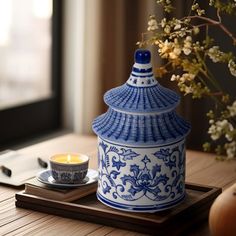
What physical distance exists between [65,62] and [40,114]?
22 centimetres

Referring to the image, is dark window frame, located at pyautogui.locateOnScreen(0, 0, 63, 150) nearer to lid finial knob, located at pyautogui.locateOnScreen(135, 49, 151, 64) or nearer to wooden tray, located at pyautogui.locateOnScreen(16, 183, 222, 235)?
wooden tray, located at pyautogui.locateOnScreen(16, 183, 222, 235)

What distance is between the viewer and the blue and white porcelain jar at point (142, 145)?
1494 millimetres

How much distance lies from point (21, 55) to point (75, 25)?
0.27 metres

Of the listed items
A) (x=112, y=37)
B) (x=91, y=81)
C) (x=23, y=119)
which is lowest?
(x=23, y=119)

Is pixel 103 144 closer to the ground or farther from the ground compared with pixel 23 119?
farther from the ground

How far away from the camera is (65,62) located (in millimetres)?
2766

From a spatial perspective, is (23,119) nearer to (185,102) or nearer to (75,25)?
(75,25)

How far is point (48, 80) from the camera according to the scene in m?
2.82

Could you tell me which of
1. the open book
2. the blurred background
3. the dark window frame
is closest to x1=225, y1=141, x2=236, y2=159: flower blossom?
the open book

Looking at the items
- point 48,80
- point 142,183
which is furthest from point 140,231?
point 48,80

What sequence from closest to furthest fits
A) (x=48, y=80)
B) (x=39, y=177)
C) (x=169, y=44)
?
1. (x=169, y=44)
2. (x=39, y=177)
3. (x=48, y=80)

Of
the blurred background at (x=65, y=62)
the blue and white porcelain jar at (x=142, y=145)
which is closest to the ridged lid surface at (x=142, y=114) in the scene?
the blue and white porcelain jar at (x=142, y=145)

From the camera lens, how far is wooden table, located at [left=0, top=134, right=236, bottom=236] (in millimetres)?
1522

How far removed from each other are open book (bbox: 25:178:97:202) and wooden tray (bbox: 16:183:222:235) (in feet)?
0.04
